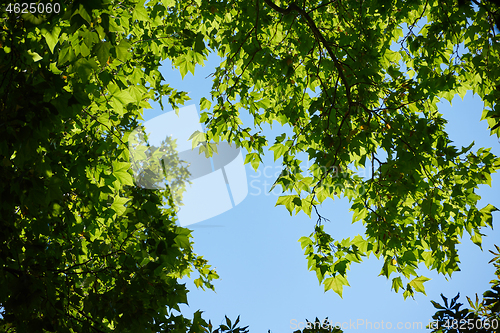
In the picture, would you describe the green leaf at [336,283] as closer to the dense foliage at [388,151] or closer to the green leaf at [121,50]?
the dense foliage at [388,151]

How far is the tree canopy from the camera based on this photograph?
217cm

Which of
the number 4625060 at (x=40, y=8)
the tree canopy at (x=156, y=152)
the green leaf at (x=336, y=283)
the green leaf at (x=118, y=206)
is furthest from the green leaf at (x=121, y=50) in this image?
the green leaf at (x=336, y=283)

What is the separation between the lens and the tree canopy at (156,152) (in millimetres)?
2170

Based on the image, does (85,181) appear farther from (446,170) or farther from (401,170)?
(446,170)

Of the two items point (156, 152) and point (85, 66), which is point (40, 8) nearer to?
point (85, 66)

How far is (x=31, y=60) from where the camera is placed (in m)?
2.38

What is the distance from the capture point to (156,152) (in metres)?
4.95

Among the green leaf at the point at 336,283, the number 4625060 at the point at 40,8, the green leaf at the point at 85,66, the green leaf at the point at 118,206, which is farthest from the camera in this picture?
the green leaf at the point at 336,283

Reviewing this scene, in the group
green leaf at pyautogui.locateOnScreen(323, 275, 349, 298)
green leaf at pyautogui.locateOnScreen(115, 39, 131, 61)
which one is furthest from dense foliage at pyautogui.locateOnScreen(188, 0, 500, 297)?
green leaf at pyautogui.locateOnScreen(115, 39, 131, 61)

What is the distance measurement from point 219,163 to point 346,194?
2.82 metres

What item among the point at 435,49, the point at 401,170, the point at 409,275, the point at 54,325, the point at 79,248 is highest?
the point at 435,49

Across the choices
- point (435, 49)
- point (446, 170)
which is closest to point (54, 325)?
point (446, 170)

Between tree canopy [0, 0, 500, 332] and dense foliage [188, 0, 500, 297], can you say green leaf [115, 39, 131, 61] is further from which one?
dense foliage [188, 0, 500, 297]

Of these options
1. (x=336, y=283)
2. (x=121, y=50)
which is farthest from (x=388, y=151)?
(x=121, y=50)
